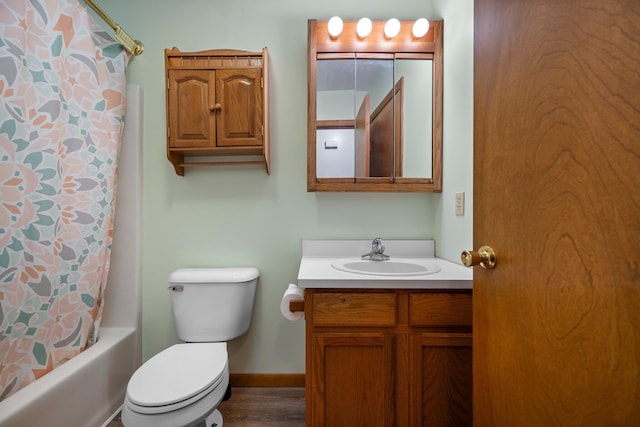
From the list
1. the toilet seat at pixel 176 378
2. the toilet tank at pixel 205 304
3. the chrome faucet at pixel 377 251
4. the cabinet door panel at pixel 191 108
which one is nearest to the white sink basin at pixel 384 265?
the chrome faucet at pixel 377 251

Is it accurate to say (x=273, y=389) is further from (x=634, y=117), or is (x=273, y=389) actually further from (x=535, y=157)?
(x=634, y=117)

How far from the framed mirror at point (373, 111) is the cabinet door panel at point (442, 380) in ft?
2.67

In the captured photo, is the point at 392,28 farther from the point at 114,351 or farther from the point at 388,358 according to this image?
the point at 114,351

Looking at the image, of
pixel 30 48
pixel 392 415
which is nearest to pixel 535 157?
pixel 392 415

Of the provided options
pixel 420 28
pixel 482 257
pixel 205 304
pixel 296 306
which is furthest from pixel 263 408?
pixel 420 28

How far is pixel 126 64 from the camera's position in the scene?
161 cm

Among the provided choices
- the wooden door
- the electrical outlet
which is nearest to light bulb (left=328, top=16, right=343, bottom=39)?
the wooden door

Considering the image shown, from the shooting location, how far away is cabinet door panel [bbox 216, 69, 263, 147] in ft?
4.93

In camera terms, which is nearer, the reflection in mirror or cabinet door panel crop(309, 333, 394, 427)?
cabinet door panel crop(309, 333, 394, 427)

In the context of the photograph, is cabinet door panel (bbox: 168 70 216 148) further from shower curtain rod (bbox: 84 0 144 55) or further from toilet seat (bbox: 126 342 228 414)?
toilet seat (bbox: 126 342 228 414)

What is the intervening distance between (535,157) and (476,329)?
503 millimetres

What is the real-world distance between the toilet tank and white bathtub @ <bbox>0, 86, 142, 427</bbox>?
0.37 meters

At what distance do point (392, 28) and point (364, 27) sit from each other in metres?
0.15

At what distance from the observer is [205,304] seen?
59.0 inches
